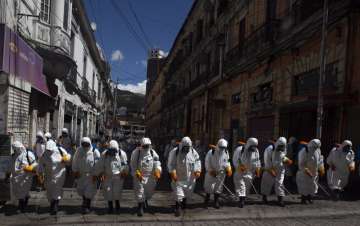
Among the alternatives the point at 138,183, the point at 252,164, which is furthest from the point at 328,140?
the point at 138,183

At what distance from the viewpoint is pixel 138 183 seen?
25.3 feet

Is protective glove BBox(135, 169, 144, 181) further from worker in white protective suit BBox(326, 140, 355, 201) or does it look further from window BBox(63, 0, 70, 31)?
window BBox(63, 0, 70, 31)

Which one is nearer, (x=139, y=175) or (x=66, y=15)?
(x=139, y=175)

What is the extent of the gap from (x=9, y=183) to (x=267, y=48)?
1079 centimetres

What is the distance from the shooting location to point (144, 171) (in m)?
7.81

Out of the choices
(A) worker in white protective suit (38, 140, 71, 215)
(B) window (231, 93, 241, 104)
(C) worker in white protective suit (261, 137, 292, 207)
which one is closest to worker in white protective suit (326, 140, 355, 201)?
(C) worker in white protective suit (261, 137, 292, 207)

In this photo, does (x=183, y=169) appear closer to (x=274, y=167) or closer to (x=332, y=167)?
(x=274, y=167)

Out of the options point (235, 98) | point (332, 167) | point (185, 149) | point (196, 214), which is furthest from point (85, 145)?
point (235, 98)

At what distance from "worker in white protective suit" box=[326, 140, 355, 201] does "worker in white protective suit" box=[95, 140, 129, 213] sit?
537 cm

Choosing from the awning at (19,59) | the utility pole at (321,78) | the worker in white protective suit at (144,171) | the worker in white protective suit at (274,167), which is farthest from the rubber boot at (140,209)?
the utility pole at (321,78)

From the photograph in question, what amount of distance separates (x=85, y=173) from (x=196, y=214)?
2460 mm

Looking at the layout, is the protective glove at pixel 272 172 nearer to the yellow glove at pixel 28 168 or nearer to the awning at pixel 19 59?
the yellow glove at pixel 28 168

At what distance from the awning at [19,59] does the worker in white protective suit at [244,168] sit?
244 inches

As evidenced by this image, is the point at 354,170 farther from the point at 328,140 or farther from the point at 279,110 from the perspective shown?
the point at 279,110
